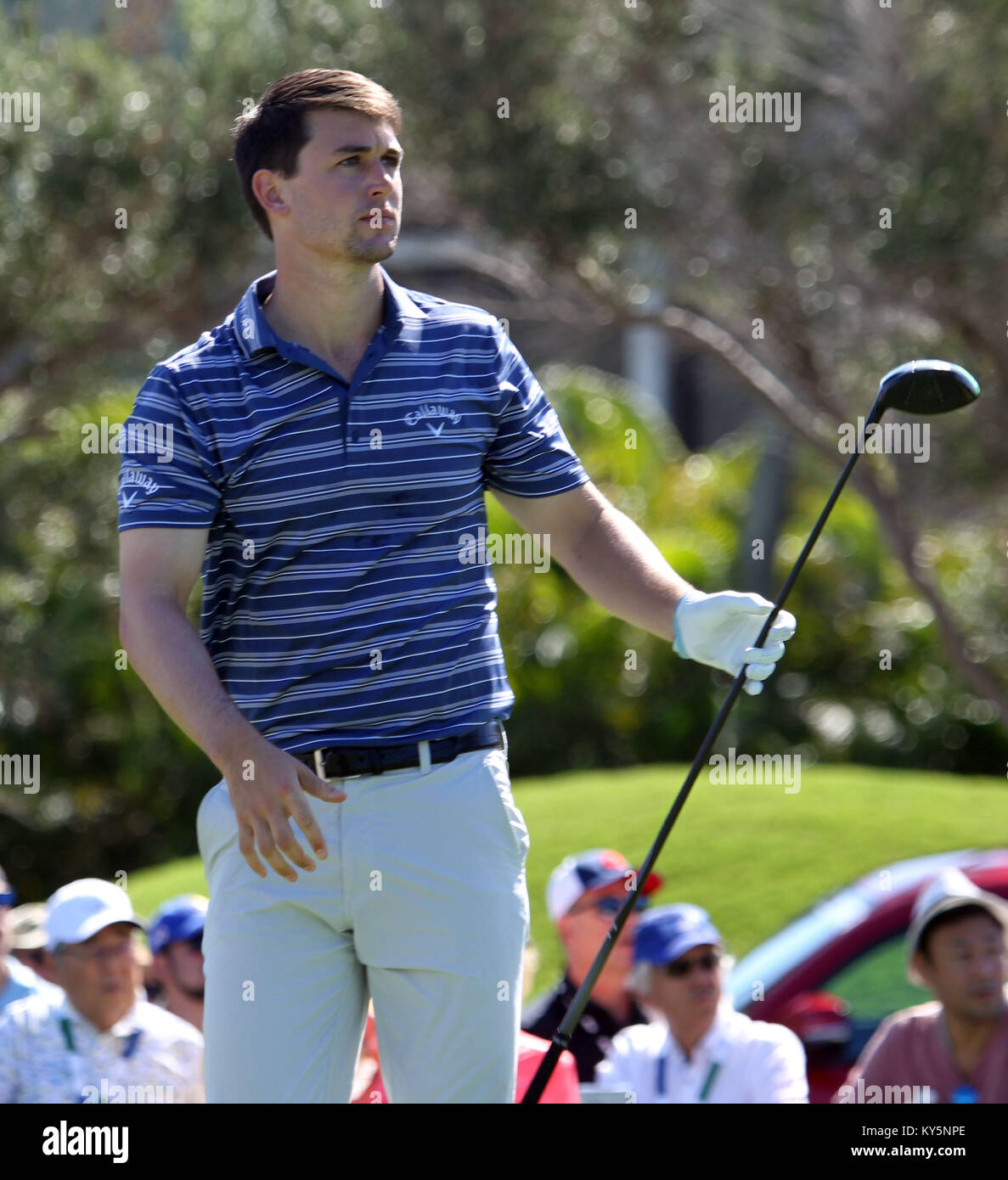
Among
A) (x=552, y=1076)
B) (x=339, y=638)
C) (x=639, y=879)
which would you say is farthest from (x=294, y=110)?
(x=552, y=1076)

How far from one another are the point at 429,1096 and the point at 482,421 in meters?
1.16

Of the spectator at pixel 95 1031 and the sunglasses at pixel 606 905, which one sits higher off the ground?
the sunglasses at pixel 606 905

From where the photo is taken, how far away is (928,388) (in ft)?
10.6

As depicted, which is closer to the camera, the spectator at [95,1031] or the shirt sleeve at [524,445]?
the shirt sleeve at [524,445]

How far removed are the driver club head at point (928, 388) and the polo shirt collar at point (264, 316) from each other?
882 millimetres

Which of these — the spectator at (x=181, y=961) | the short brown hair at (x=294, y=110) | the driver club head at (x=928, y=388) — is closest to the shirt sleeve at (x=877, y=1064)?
the spectator at (x=181, y=961)

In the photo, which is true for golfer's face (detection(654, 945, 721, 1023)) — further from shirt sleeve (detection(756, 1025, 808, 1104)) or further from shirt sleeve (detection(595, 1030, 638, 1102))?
shirt sleeve (detection(756, 1025, 808, 1104))

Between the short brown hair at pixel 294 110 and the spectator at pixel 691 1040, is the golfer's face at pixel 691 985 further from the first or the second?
the short brown hair at pixel 294 110

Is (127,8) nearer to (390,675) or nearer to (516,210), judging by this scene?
(516,210)

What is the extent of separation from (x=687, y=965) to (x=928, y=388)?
2754mm

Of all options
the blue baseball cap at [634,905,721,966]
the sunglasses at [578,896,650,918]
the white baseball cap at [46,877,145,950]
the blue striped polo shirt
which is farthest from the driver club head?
the white baseball cap at [46,877,145,950]

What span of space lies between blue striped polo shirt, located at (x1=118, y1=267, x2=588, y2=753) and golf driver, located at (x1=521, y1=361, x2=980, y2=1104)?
0.38 metres

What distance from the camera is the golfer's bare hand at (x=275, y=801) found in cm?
271

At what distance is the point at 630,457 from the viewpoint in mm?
13562
